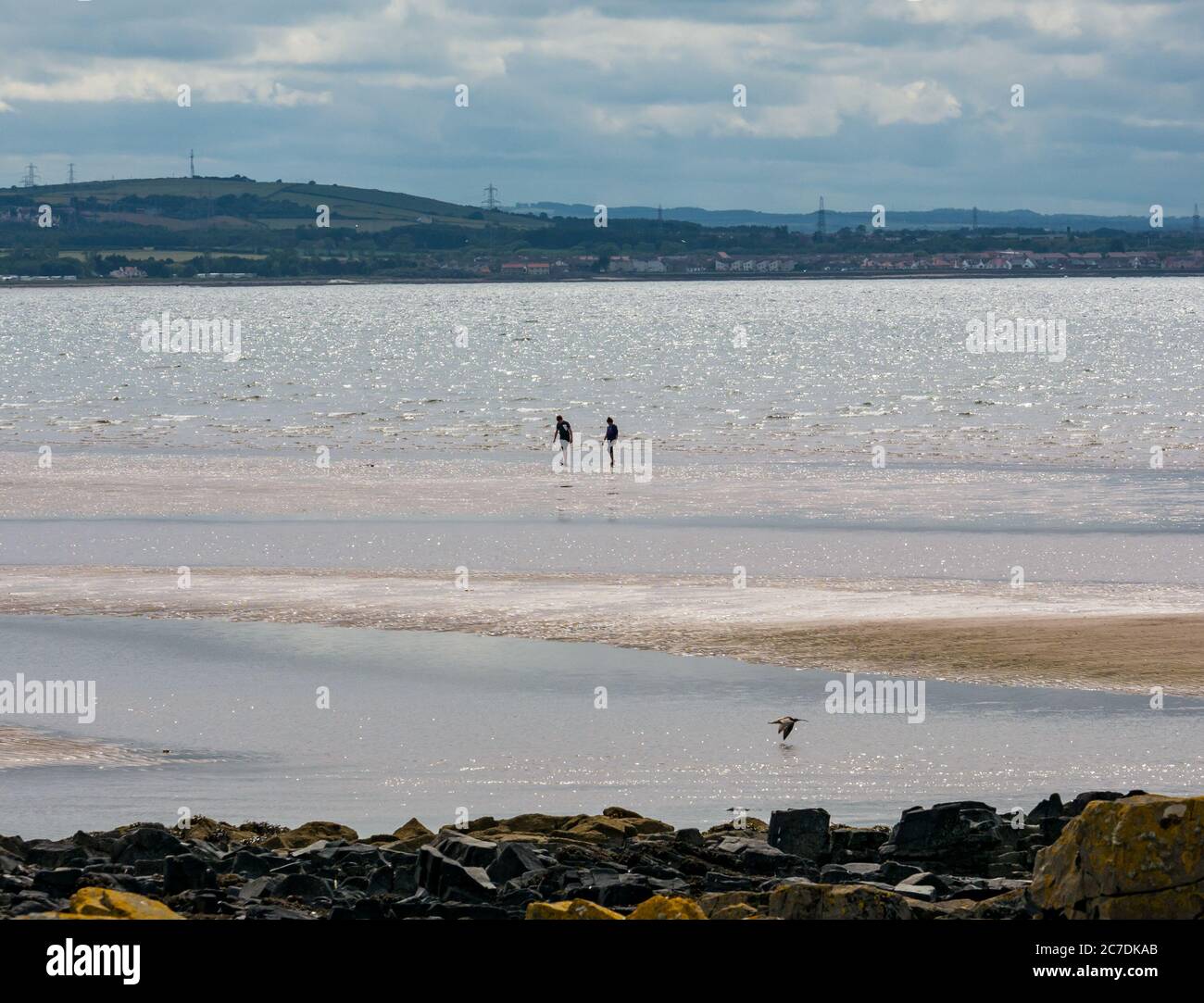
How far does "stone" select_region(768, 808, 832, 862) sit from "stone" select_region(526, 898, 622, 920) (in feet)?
11.9

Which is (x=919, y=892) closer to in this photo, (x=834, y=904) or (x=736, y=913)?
(x=834, y=904)

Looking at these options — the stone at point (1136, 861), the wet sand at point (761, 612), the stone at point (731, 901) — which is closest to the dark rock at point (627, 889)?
the stone at point (731, 901)

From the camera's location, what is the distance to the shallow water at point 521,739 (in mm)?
16859

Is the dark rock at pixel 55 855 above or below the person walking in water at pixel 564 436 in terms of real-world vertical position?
below

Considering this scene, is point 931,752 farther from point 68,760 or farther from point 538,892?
point 68,760

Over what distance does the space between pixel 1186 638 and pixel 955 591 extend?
524 cm

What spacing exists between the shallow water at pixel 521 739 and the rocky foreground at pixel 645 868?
4.58 ft

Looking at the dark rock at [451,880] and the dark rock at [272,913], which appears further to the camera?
the dark rock at [451,880]

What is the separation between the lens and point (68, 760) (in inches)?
731

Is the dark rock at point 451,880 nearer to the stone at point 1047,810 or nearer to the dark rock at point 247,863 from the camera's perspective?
the dark rock at point 247,863

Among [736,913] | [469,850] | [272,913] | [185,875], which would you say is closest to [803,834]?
[469,850]

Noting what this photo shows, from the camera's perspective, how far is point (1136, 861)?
33.6 feet
